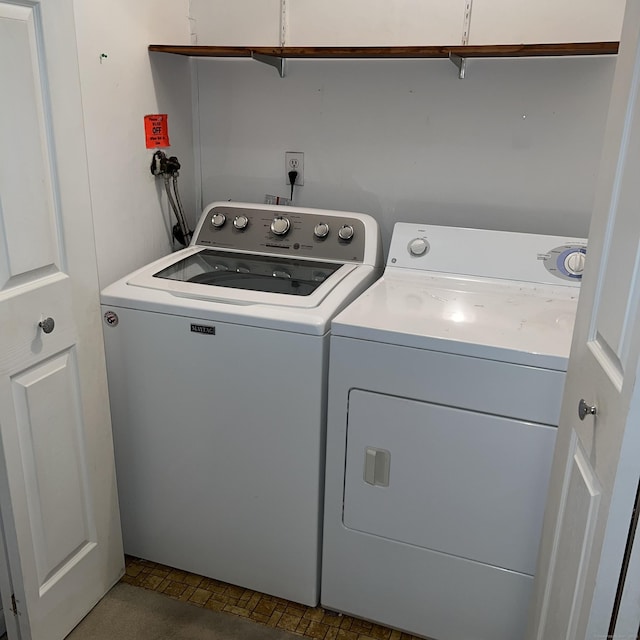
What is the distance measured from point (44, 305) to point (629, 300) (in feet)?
4.21

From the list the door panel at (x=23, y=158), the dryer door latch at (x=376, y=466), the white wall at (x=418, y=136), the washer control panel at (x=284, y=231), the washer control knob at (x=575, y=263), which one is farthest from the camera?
the washer control panel at (x=284, y=231)

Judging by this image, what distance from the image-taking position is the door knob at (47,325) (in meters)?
1.52

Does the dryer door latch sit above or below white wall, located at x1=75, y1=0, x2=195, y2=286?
below

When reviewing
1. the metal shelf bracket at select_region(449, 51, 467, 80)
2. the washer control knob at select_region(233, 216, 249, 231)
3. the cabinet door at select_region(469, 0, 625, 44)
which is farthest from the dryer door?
the cabinet door at select_region(469, 0, 625, 44)

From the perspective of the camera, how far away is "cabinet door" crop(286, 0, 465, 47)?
6.60 feet

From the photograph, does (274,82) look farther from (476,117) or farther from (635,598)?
(635,598)

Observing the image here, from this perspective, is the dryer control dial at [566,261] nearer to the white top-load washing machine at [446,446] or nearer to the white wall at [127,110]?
the white top-load washing machine at [446,446]

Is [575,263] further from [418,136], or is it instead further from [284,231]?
[284,231]

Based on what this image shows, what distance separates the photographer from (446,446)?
62.7 inches

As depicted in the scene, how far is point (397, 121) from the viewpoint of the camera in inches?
85.3

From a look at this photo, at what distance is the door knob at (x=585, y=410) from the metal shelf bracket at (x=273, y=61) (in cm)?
144

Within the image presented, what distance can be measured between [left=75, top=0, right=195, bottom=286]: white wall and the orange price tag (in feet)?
0.08

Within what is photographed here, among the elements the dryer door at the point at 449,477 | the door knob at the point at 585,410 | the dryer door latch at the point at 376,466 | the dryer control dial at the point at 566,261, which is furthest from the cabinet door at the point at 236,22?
the door knob at the point at 585,410

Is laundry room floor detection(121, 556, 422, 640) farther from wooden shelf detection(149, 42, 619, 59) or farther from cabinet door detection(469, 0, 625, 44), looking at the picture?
cabinet door detection(469, 0, 625, 44)
